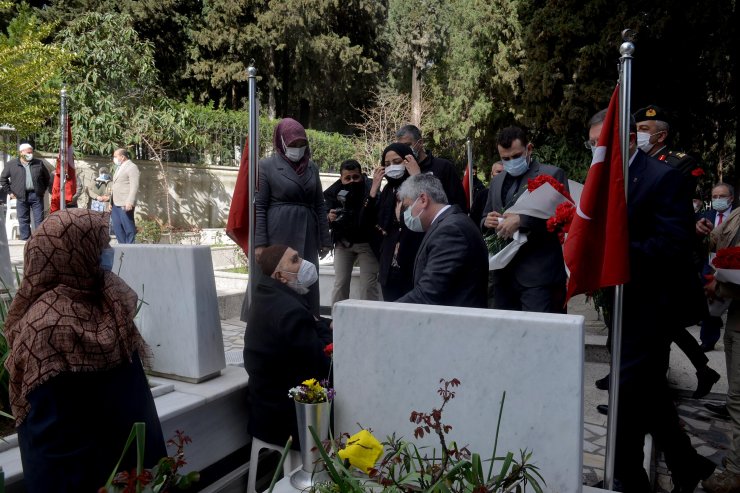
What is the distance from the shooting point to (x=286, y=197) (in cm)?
505

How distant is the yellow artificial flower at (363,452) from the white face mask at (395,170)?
3240 millimetres

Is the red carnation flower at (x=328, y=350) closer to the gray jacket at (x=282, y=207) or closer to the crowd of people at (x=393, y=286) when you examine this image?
the crowd of people at (x=393, y=286)

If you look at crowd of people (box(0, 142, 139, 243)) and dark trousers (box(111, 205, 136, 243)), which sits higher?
crowd of people (box(0, 142, 139, 243))

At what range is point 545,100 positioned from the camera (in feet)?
48.7

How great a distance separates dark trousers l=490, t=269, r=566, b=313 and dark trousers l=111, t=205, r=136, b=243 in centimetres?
748

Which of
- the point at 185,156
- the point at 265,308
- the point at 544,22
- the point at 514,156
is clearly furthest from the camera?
the point at 185,156

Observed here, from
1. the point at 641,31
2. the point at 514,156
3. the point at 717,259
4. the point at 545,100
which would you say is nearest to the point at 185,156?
the point at 545,100

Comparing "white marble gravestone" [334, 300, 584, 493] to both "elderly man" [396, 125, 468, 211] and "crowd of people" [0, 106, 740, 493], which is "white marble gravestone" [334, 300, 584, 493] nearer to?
"crowd of people" [0, 106, 740, 493]

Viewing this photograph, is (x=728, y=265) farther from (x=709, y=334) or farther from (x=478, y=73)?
(x=478, y=73)

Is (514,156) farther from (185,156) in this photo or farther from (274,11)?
(274,11)

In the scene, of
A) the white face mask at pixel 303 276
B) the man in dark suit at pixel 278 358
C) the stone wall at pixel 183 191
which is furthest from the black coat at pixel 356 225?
the stone wall at pixel 183 191

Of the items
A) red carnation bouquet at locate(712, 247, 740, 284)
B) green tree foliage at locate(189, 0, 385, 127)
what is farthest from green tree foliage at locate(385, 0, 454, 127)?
red carnation bouquet at locate(712, 247, 740, 284)

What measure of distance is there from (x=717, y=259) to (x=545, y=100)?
39.8 feet

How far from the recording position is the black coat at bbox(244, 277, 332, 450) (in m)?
3.22
